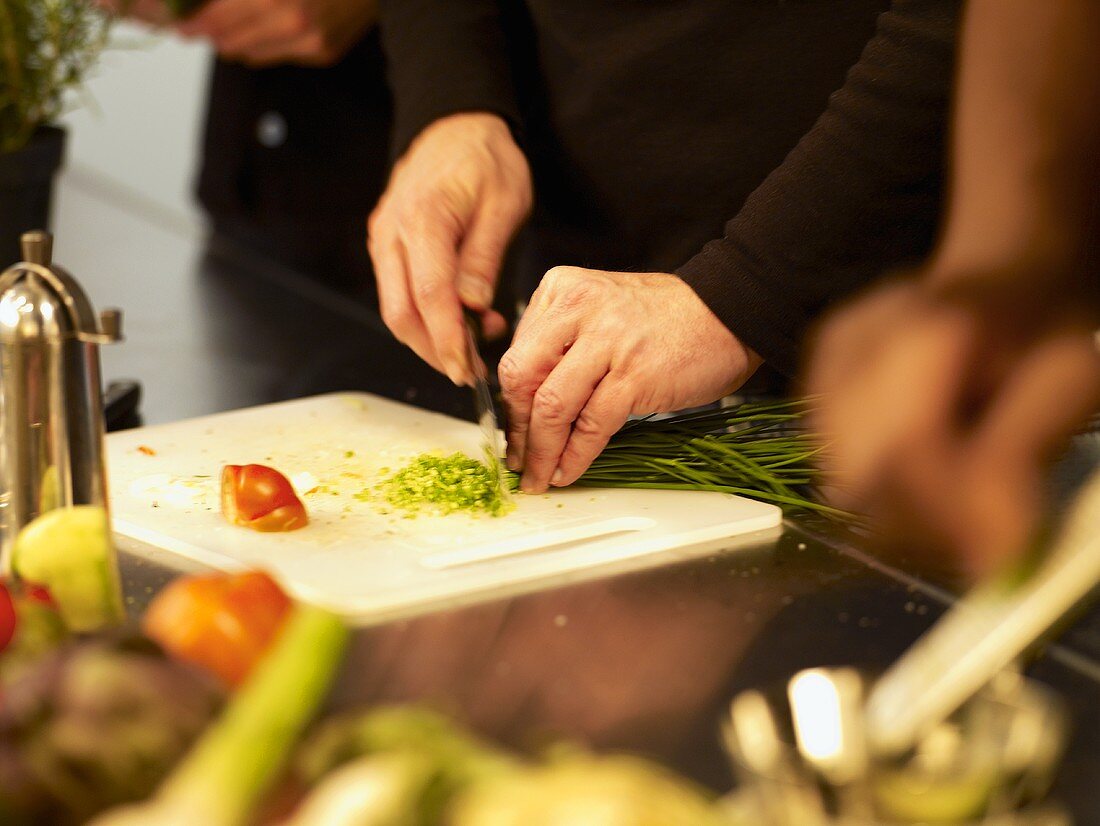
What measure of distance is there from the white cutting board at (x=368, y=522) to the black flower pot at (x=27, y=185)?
20.9 inches

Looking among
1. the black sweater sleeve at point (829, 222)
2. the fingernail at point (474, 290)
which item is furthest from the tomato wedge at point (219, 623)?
the fingernail at point (474, 290)

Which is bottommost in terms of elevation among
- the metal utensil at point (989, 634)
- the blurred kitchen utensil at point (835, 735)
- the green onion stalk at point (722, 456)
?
the green onion stalk at point (722, 456)

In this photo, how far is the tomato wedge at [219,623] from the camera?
0.63 m

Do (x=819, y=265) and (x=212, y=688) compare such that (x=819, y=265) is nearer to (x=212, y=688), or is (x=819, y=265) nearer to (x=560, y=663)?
(x=560, y=663)

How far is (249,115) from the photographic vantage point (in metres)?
2.33

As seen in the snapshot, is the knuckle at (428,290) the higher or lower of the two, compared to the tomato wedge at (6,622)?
higher

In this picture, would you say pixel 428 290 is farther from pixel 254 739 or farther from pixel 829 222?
pixel 254 739

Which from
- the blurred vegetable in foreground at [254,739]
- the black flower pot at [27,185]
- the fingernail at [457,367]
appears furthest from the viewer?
the black flower pot at [27,185]

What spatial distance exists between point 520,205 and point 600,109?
18 centimetres

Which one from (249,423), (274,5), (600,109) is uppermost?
(274,5)

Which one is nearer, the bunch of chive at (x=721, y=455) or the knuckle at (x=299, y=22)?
the bunch of chive at (x=721, y=455)

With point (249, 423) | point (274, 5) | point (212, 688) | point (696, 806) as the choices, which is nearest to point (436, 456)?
point (249, 423)

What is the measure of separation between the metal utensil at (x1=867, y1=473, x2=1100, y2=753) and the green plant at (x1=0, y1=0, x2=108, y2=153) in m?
1.48

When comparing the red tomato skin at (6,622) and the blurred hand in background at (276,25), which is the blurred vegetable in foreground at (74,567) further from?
the blurred hand in background at (276,25)
